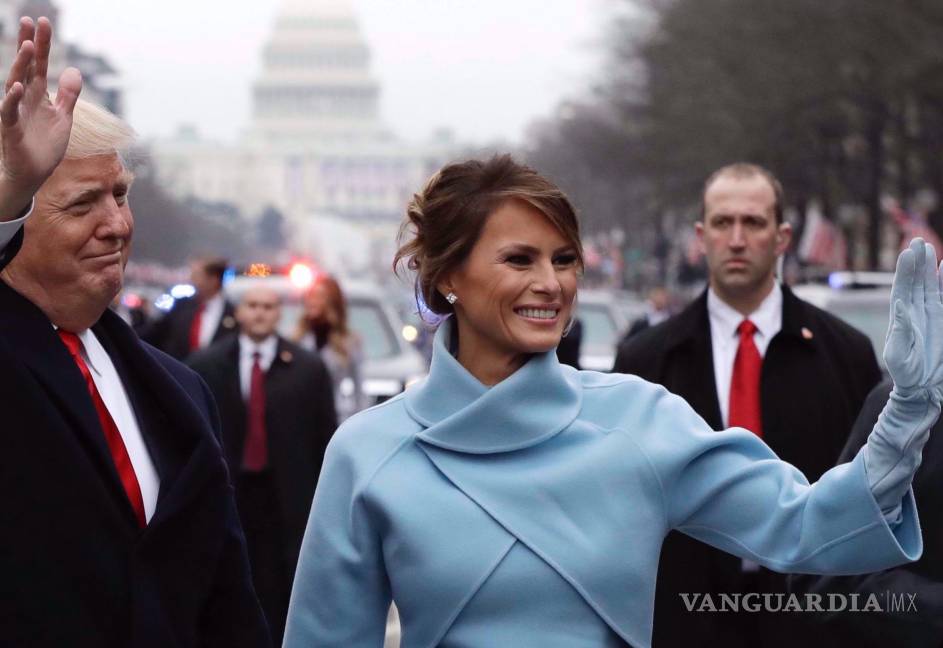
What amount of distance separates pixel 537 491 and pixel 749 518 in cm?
36

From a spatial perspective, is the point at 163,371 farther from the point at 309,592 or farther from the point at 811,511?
the point at 811,511

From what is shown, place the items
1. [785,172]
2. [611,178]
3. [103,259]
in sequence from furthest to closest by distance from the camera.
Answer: [611,178]
[785,172]
[103,259]

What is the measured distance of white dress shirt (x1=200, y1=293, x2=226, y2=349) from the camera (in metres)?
14.1

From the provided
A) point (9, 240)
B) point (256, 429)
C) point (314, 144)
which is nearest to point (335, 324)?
point (256, 429)

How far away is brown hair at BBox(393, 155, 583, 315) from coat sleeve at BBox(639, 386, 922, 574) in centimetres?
37

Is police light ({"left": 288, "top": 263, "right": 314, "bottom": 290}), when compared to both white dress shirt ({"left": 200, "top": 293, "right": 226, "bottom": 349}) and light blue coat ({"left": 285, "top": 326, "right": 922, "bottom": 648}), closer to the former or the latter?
white dress shirt ({"left": 200, "top": 293, "right": 226, "bottom": 349})

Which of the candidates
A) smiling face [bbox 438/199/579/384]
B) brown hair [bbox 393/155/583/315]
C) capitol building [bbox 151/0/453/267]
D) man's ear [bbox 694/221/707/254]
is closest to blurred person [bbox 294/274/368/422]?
man's ear [bbox 694/221/707/254]

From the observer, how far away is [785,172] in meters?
41.0

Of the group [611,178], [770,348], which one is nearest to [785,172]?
[611,178]

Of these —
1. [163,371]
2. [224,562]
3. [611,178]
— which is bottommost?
[611,178]

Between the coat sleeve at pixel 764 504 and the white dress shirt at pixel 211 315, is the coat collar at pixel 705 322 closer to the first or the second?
the coat sleeve at pixel 764 504

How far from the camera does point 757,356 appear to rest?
6.80m

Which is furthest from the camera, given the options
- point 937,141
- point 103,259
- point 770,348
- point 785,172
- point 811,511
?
point 785,172

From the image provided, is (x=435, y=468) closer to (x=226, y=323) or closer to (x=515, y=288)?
(x=515, y=288)
